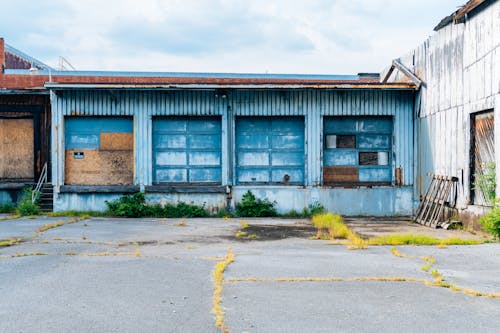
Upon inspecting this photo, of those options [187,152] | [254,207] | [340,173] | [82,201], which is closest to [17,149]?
[82,201]

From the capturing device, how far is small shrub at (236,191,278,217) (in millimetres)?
17891

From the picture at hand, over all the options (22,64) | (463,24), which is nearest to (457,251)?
(463,24)

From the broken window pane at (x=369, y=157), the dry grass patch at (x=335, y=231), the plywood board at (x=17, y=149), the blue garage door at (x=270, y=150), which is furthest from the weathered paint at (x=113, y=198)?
the broken window pane at (x=369, y=157)

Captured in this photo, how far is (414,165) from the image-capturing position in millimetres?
18281

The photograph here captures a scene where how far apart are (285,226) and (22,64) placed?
1707 centimetres

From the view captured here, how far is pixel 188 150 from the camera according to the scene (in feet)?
60.7

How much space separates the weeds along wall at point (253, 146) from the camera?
59.7ft

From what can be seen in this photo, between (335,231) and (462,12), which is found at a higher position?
(462,12)

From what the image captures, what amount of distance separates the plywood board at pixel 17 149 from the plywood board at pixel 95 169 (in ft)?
8.71

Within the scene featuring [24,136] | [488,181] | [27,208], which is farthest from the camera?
[24,136]

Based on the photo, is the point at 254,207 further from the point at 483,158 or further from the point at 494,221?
the point at 494,221

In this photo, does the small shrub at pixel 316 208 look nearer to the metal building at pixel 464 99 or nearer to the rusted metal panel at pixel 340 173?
the rusted metal panel at pixel 340 173

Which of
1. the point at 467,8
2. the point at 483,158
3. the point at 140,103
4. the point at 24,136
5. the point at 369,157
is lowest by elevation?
the point at 483,158

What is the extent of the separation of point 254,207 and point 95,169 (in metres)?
5.12
